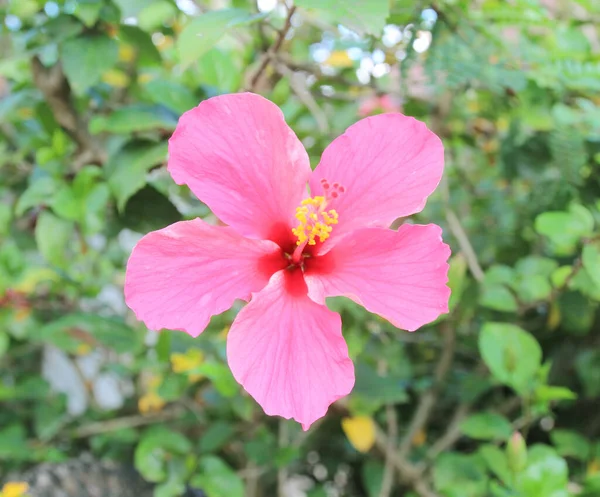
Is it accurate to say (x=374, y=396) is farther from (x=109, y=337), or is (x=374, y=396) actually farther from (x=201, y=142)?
(x=201, y=142)

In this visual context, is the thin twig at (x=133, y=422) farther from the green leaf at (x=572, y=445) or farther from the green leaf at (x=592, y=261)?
the green leaf at (x=592, y=261)

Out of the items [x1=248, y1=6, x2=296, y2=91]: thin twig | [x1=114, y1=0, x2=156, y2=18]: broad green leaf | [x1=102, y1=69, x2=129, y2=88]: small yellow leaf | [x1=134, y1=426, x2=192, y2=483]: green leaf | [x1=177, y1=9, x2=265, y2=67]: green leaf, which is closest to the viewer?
[x1=177, y1=9, x2=265, y2=67]: green leaf

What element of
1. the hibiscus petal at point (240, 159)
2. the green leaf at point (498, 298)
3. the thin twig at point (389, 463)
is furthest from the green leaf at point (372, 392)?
the hibiscus petal at point (240, 159)

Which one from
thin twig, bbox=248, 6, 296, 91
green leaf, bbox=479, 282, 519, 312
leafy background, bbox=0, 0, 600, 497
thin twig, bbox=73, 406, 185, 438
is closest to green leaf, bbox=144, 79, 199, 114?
leafy background, bbox=0, 0, 600, 497

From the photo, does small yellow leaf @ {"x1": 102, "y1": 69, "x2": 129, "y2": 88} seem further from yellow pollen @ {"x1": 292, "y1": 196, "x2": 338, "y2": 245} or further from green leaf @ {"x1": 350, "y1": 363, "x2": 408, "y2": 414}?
yellow pollen @ {"x1": 292, "y1": 196, "x2": 338, "y2": 245}

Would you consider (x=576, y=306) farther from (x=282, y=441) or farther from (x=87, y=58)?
(x=87, y=58)
